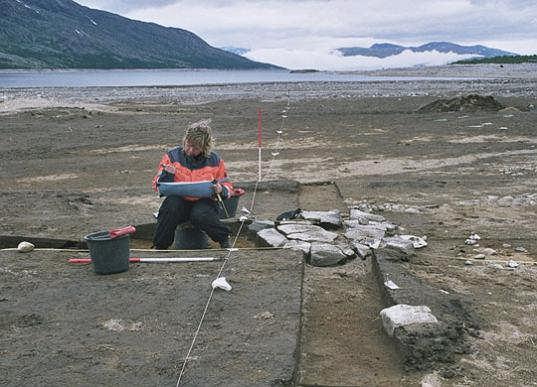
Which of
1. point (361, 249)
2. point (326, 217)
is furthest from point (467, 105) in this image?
point (361, 249)

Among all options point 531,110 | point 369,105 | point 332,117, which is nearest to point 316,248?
point 332,117

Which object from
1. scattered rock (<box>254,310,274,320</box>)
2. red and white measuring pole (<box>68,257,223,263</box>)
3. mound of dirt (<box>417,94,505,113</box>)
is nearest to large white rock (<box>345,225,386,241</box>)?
red and white measuring pole (<box>68,257,223,263</box>)

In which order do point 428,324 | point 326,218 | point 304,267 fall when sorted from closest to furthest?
point 428,324 → point 304,267 → point 326,218

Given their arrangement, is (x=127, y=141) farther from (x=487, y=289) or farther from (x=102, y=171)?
(x=487, y=289)

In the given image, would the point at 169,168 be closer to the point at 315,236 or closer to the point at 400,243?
the point at 315,236

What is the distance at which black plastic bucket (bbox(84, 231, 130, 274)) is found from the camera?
5.35m

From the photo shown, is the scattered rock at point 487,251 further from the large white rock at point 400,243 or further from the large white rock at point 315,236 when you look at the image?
the large white rock at point 315,236

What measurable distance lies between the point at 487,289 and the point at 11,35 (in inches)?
8096

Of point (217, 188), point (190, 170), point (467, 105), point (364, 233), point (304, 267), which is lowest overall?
point (467, 105)

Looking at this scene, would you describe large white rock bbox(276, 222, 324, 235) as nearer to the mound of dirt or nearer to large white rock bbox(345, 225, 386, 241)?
large white rock bbox(345, 225, 386, 241)

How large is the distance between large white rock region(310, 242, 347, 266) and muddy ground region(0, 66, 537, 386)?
0.56 ft

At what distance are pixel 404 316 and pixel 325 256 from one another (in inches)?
73.6

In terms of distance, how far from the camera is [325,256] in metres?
6.35

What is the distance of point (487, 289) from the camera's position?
5.55 meters
